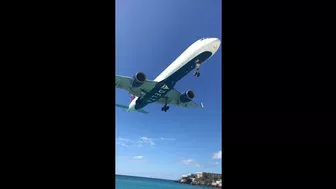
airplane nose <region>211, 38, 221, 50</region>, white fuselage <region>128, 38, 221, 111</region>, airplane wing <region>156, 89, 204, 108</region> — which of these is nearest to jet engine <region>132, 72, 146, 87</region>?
white fuselage <region>128, 38, 221, 111</region>

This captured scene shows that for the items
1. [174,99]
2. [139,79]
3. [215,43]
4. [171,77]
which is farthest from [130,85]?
[215,43]

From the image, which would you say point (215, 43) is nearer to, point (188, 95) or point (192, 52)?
point (192, 52)

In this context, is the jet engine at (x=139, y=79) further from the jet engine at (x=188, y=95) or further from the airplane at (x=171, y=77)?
the jet engine at (x=188, y=95)

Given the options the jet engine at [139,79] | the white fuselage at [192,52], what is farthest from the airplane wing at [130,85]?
the white fuselage at [192,52]
